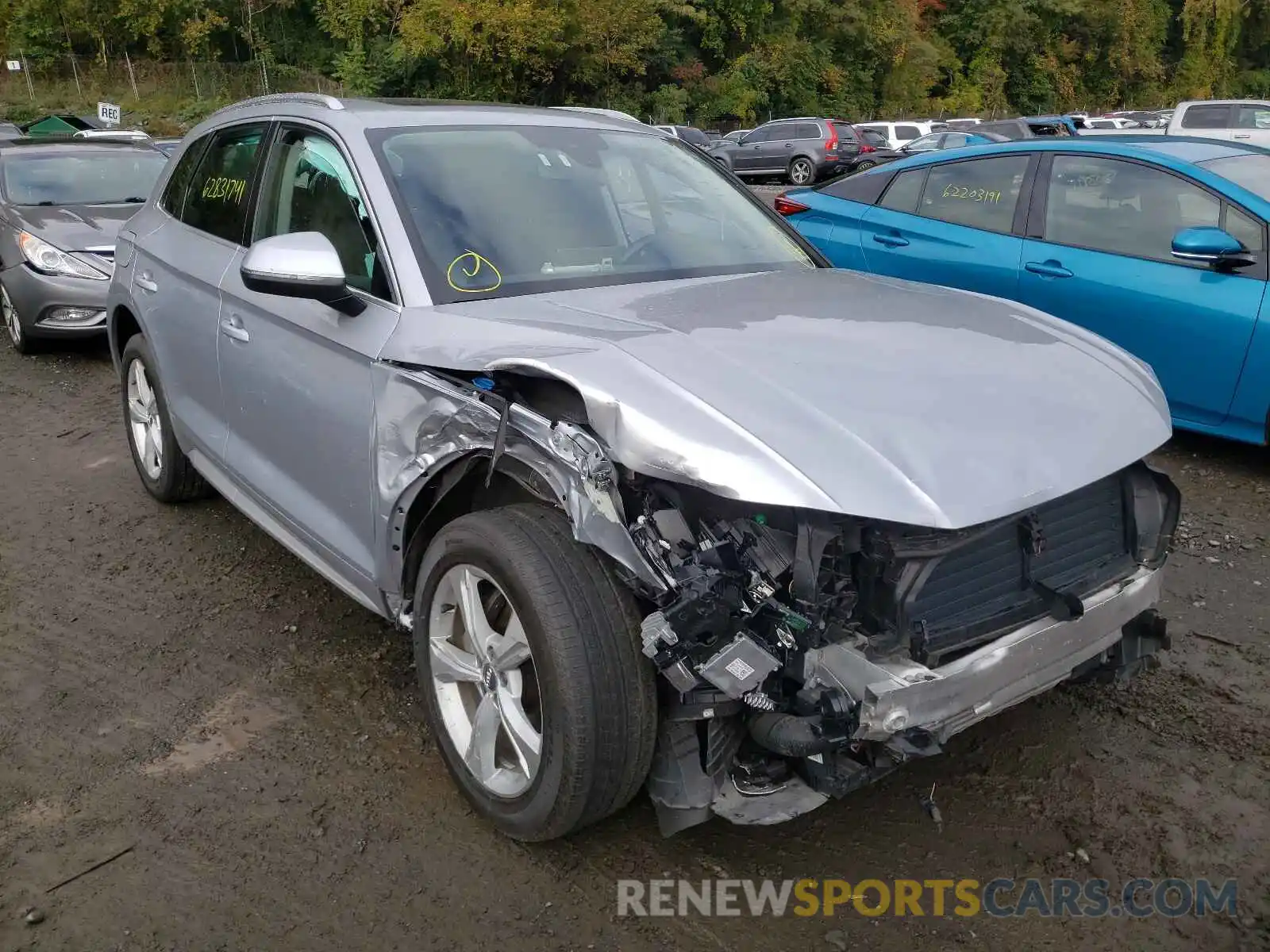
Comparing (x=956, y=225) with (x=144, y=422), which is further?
(x=956, y=225)

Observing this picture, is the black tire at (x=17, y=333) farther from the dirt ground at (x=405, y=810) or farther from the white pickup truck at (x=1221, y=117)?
the white pickup truck at (x=1221, y=117)

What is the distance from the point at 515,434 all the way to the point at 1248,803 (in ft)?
7.22

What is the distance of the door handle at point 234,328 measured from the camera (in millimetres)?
3623

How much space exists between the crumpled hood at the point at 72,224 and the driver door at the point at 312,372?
5173 mm

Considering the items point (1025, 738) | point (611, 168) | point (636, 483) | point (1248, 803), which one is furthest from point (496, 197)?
point (1248, 803)

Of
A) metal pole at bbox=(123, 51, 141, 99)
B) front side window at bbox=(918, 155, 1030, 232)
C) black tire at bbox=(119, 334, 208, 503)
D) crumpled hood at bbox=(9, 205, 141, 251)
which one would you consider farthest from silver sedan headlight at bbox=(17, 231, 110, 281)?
metal pole at bbox=(123, 51, 141, 99)

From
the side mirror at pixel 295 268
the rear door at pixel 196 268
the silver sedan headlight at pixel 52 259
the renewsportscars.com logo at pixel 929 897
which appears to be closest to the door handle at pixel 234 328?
the rear door at pixel 196 268

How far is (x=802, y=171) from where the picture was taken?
2469cm

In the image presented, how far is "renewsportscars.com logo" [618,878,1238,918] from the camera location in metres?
2.52

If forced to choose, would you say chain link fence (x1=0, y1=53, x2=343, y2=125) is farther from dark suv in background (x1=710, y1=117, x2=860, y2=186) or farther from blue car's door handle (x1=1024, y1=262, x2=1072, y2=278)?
blue car's door handle (x1=1024, y1=262, x2=1072, y2=278)

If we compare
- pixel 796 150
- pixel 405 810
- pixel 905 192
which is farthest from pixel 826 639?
pixel 796 150

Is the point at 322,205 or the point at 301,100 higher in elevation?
the point at 301,100

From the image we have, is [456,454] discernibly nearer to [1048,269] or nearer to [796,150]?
[1048,269]

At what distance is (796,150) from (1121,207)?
67.1 ft
